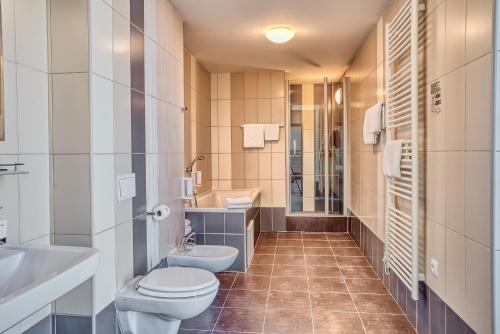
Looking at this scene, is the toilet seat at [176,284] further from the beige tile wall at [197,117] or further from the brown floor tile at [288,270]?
the beige tile wall at [197,117]

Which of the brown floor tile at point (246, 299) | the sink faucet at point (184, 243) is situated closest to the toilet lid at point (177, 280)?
the sink faucet at point (184, 243)

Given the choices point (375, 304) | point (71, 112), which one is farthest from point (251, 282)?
point (71, 112)

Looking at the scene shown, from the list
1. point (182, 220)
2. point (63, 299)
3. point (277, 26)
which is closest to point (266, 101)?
point (277, 26)

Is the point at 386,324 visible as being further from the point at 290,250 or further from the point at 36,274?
the point at 36,274

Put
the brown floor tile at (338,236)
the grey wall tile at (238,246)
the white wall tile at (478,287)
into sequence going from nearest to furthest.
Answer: the white wall tile at (478,287)
the grey wall tile at (238,246)
the brown floor tile at (338,236)

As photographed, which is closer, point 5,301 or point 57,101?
point 5,301

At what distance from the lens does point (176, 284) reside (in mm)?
1802

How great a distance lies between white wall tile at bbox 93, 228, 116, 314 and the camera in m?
1.56

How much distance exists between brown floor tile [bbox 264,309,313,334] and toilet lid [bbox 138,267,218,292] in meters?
0.62

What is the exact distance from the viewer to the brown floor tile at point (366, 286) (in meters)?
2.73

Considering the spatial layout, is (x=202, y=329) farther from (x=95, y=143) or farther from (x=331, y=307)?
(x=95, y=143)

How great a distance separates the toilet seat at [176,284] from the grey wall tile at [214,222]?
1.24m

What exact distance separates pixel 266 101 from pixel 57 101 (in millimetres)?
3463

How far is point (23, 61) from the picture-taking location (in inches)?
54.9
